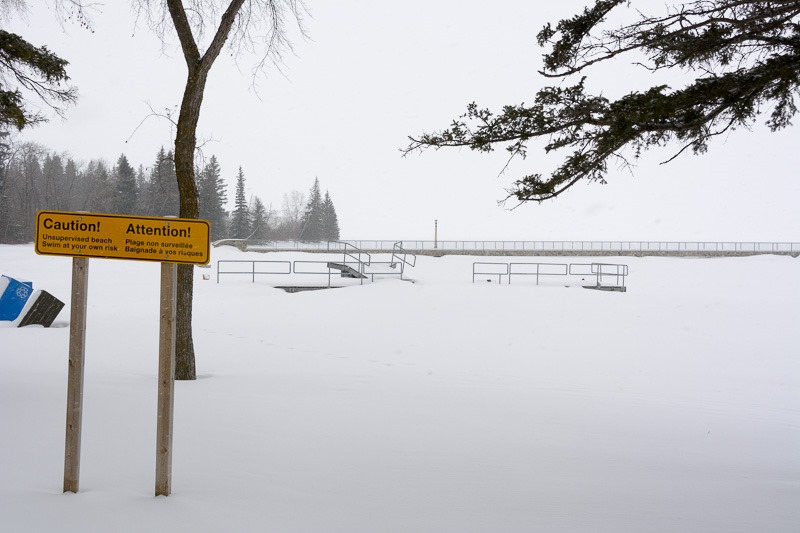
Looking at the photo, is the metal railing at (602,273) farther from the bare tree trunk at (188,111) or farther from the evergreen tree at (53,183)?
the evergreen tree at (53,183)

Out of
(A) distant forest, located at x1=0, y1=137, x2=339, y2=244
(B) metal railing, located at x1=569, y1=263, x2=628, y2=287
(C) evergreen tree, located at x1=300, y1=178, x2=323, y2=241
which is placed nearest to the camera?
(B) metal railing, located at x1=569, y1=263, x2=628, y2=287

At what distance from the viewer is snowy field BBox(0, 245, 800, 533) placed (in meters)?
3.99

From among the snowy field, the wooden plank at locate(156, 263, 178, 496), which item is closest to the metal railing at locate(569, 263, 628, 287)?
the snowy field

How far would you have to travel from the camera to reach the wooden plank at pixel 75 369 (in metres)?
3.82

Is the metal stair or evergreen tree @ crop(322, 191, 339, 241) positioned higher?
evergreen tree @ crop(322, 191, 339, 241)

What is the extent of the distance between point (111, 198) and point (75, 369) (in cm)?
5209

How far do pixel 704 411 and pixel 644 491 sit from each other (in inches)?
178

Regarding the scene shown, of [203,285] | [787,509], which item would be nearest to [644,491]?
[787,509]

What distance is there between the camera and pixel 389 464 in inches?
198

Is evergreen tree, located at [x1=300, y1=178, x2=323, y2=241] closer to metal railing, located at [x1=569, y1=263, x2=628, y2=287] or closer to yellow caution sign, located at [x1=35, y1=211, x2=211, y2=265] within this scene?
metal railing, located at [x1=569, y1=263, x2=628, y2=287]

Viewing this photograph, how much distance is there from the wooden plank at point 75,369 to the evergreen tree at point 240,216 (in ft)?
200

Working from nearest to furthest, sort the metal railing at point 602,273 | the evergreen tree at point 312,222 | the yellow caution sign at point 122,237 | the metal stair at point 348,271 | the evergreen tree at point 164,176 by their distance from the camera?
the yellow caution sign at point 122,237 → the evergreen tree at point 164,176 → the metal stair at point 348,271 → the metal railing at point 602,273 → the evergreen tree at point 312,222

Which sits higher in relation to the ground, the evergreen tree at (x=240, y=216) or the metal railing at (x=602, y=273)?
the evergreen tree at (x=240, y=216)

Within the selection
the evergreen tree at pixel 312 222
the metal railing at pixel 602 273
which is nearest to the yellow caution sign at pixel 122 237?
the metal railing at pixel 602 273
